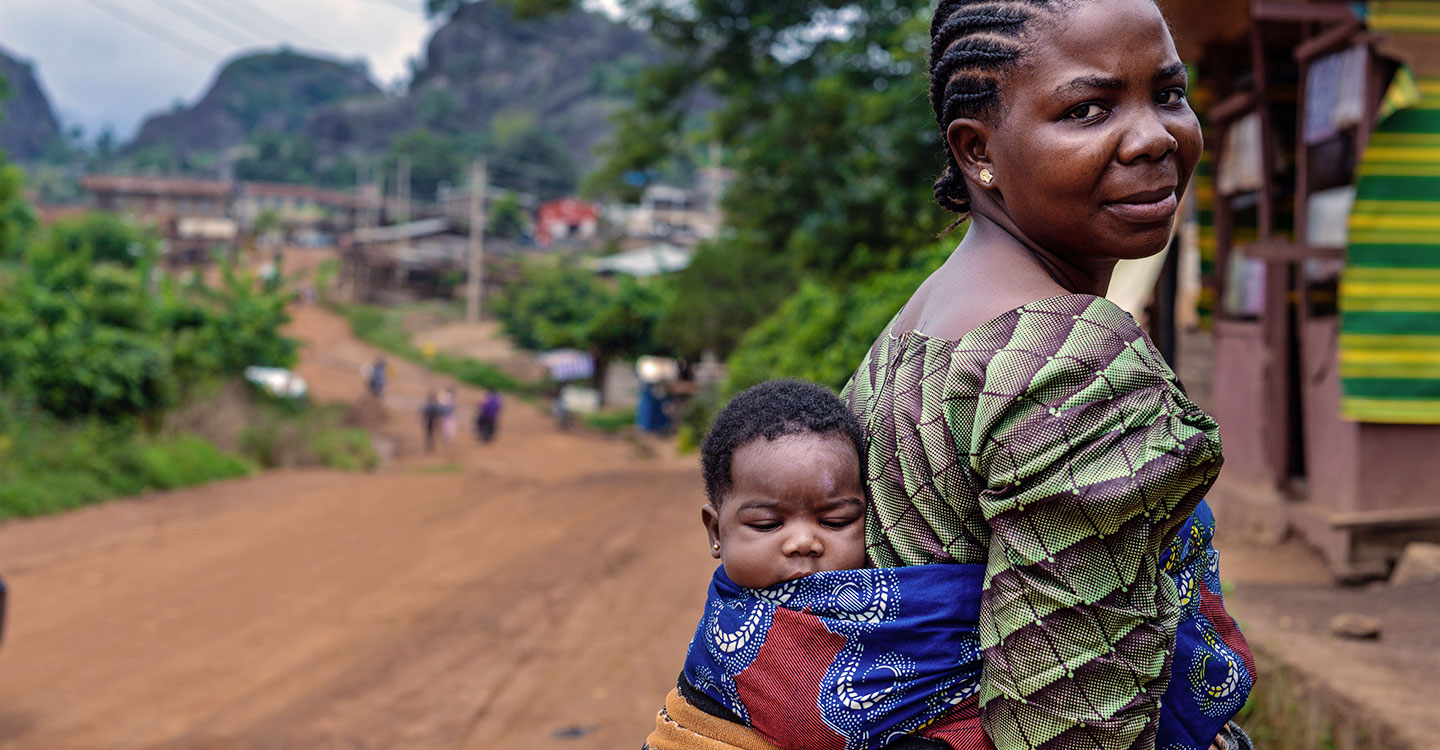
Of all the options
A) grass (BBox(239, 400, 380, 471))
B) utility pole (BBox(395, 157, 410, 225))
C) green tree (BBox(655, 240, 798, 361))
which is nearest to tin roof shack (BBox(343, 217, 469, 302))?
utility pole (BBox(395, 157, 410, 225))

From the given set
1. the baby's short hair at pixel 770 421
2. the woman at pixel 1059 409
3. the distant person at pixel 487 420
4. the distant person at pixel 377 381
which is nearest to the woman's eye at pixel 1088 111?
the woman at pixel 1059 409

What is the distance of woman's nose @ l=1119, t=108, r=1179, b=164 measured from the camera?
1.33 metres

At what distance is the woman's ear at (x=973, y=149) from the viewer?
145 centimetres

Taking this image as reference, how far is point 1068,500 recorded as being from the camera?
1199mm

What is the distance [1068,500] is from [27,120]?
459 feet

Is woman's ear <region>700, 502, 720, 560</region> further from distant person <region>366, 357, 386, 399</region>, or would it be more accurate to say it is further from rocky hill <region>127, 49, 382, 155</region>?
rocky hill <region>127, 49, 382, 155</region>

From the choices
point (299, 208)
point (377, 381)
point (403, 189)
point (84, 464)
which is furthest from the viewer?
point (299, 208)

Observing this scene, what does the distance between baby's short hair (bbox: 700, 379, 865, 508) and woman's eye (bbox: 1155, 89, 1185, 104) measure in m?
0.55

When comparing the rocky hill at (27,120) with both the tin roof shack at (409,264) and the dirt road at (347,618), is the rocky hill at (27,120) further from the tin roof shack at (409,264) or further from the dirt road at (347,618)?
the dirt road at (347,618)

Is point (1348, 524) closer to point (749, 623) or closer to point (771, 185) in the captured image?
point (749, 623)

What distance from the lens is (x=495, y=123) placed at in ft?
279

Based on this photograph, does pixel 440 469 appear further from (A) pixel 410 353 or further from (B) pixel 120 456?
(A) pixel 410 353

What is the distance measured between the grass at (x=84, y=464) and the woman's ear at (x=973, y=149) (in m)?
13.3

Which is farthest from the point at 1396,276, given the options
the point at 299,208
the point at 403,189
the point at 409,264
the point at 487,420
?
the point at 299,208
